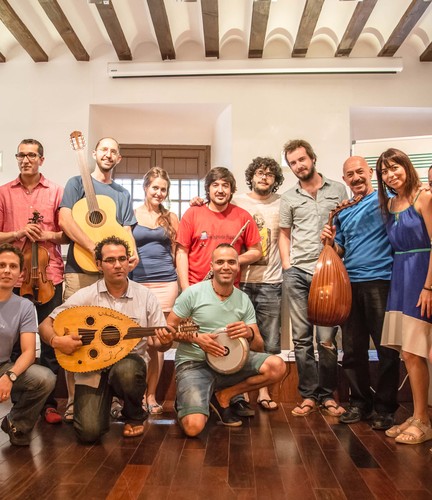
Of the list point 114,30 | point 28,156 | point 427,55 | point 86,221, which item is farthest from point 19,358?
point 427,55

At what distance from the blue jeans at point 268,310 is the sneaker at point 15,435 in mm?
1591

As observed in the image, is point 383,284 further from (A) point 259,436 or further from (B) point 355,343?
(A) point 259,436

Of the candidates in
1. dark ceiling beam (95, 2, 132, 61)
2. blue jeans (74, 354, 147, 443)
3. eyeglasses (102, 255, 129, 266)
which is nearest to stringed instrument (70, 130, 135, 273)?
eyeglasses (102, 255, 129, 266)

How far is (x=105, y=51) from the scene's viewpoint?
5922 mm

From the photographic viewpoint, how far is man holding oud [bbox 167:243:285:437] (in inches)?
110

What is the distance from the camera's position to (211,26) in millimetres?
5102

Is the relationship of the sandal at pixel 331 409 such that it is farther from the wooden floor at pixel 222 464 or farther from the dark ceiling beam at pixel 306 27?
the dark ceiling beam at pixel 306 27

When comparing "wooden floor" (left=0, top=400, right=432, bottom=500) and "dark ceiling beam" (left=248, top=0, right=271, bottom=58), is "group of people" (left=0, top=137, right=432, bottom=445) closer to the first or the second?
"wooden floor" (left=0, top=400, right=432, bottom=500)

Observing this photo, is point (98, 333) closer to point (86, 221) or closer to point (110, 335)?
point (110, 335)

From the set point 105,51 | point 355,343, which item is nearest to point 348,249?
point 355,343

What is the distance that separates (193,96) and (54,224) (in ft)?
10.4

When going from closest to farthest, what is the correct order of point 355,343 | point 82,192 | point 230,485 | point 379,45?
point 230,485 → point 355,343 → point 82,192 → point 379,45

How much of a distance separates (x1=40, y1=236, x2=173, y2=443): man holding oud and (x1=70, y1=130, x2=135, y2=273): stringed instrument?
0.91 feet

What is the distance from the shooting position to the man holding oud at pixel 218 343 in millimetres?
2791
